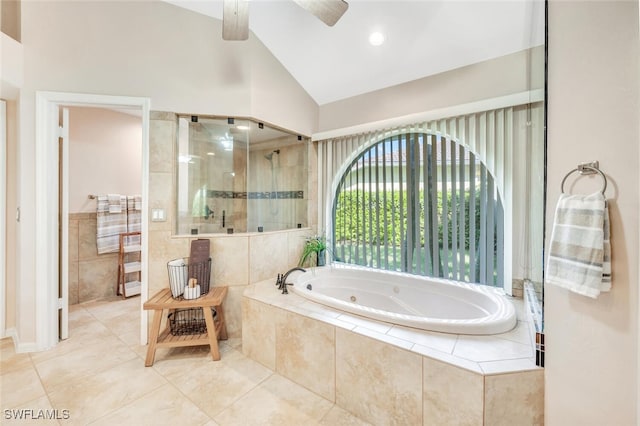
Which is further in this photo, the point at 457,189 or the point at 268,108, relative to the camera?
the point at 268,108

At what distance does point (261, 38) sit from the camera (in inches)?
94.0

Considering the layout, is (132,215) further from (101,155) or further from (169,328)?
(169,328)

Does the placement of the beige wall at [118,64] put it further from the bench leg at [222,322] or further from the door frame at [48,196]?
the bench leg at [222,322]

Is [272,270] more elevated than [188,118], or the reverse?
[188,118]

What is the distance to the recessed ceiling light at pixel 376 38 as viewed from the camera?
2.11 meters

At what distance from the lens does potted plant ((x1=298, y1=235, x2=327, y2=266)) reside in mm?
2760

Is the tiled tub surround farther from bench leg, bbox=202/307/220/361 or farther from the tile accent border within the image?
the tile accent border

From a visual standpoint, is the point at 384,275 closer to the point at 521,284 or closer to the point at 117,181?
Answer: the point at 521,284

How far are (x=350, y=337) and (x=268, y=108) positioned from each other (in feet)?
7.06

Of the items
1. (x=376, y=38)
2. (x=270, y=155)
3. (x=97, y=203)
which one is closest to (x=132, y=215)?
(x=97, y=203)

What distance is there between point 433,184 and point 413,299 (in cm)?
105

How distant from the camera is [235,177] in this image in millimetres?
2609

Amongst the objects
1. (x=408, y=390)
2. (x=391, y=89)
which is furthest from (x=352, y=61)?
(x=408, y=390)

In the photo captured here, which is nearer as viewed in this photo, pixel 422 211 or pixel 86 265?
pixel 422 211
